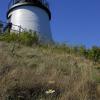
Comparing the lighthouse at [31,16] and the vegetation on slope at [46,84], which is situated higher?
the lighthouse at [31,16]

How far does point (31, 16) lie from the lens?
24.7m

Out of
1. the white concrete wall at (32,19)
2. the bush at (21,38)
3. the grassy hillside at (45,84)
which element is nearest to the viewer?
the grassy hillside at (45,84)

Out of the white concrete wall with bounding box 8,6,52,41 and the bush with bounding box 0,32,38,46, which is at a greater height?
the white concrete wall with bounding box 8,6,52,41

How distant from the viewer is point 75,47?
17.2 meters

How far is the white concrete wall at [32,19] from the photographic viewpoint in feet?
78.9

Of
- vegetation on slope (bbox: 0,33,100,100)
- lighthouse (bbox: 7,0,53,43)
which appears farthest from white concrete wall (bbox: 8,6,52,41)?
vegetation on slope (bbox: 0,33,100,100)

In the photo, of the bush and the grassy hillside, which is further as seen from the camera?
the bush

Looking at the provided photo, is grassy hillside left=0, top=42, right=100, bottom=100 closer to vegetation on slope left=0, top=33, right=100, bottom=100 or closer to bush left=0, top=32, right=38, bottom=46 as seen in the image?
vegetation on slope left=0, top=33, right=100, bottom=100

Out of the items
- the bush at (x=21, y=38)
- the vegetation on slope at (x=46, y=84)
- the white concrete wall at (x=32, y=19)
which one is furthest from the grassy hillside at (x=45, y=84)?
the white concrete wall at (x=32, y=19)

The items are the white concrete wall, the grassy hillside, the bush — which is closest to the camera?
the grassy hillside

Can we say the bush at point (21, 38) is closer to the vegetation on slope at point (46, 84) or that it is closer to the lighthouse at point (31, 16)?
the lighthouse at point (31, 16)

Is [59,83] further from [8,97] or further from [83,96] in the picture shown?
[8,97]

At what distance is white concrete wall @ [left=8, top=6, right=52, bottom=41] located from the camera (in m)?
24.0

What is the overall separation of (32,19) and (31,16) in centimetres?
33
